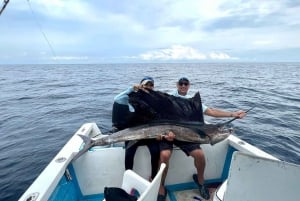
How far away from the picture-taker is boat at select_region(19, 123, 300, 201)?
1.15 meters

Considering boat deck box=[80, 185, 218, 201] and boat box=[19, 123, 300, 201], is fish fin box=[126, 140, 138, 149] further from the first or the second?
boat deck box=[80, 185, 218, 201]

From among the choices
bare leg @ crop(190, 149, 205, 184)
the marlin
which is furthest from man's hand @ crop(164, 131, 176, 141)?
bare leg @ crop(190, 149, 205, 184)

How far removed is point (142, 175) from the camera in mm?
2547

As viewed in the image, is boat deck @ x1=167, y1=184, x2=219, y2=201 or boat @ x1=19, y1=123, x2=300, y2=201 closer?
boat @ x1=19, y1=123, x2=300, y2=201

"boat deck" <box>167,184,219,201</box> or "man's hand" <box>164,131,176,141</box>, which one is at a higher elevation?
"man's hand" <box>164,131,176,141</box>

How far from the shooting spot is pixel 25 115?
27.2 feet

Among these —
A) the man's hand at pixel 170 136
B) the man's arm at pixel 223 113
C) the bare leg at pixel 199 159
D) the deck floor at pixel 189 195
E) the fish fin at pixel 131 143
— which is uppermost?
the man's arm at pixel 223 113

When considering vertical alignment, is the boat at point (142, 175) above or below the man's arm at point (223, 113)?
below

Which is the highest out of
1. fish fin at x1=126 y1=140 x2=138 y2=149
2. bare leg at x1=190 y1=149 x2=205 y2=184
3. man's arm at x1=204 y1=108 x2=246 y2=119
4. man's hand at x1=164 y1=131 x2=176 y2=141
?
man's arm at x1=204 y1=108 x2=246 y2=119

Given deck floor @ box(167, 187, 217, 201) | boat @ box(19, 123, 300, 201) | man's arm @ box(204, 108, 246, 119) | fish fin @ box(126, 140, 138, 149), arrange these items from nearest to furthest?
1. boat @ box(19, 123, 300, 201)
2. fish fin @ box(126, 140, 138, 149)
3. deck floor @ box(167, 187, 217, 201)
4. man's arm @ box(204, 108, 246, 119)

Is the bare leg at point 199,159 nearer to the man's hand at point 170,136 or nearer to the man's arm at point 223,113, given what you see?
the man's hand at point 170,136

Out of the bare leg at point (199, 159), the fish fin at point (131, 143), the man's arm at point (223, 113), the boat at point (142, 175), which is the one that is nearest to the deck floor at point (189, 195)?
the boat at point (142, 175)

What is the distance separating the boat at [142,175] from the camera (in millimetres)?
1147

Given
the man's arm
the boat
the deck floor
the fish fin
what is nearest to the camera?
the boat
